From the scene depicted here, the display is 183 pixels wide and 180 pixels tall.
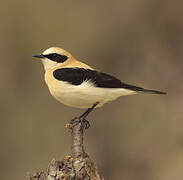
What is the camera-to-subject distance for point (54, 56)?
3.92 metres

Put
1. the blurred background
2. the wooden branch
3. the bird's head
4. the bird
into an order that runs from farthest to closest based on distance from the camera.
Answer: the blurred background → the bird's head → the bird → the wooden branch

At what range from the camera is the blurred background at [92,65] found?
570cm

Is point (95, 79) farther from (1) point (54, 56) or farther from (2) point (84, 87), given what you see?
(1) point (54, 56)

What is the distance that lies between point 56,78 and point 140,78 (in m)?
2.27

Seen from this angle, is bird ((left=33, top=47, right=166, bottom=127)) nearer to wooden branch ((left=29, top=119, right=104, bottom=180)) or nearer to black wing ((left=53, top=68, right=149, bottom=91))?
black wing ((left=53, top=68, right=149, bottom=91))

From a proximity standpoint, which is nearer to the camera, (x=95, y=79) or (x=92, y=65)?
(x=95, y=79)

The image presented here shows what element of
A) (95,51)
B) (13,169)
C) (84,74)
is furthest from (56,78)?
(13,169)

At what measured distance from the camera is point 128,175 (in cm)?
558

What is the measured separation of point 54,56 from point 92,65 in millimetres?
1851

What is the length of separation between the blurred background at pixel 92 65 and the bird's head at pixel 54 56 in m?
1.72

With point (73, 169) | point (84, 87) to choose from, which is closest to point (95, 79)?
point (84, 87)

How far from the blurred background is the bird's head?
172 centimetres

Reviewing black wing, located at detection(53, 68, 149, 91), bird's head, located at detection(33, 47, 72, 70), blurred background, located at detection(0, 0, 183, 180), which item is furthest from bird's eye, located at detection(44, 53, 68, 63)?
blurred background, located at detection(0, 0, 183, 180)

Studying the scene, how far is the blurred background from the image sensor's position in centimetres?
570
